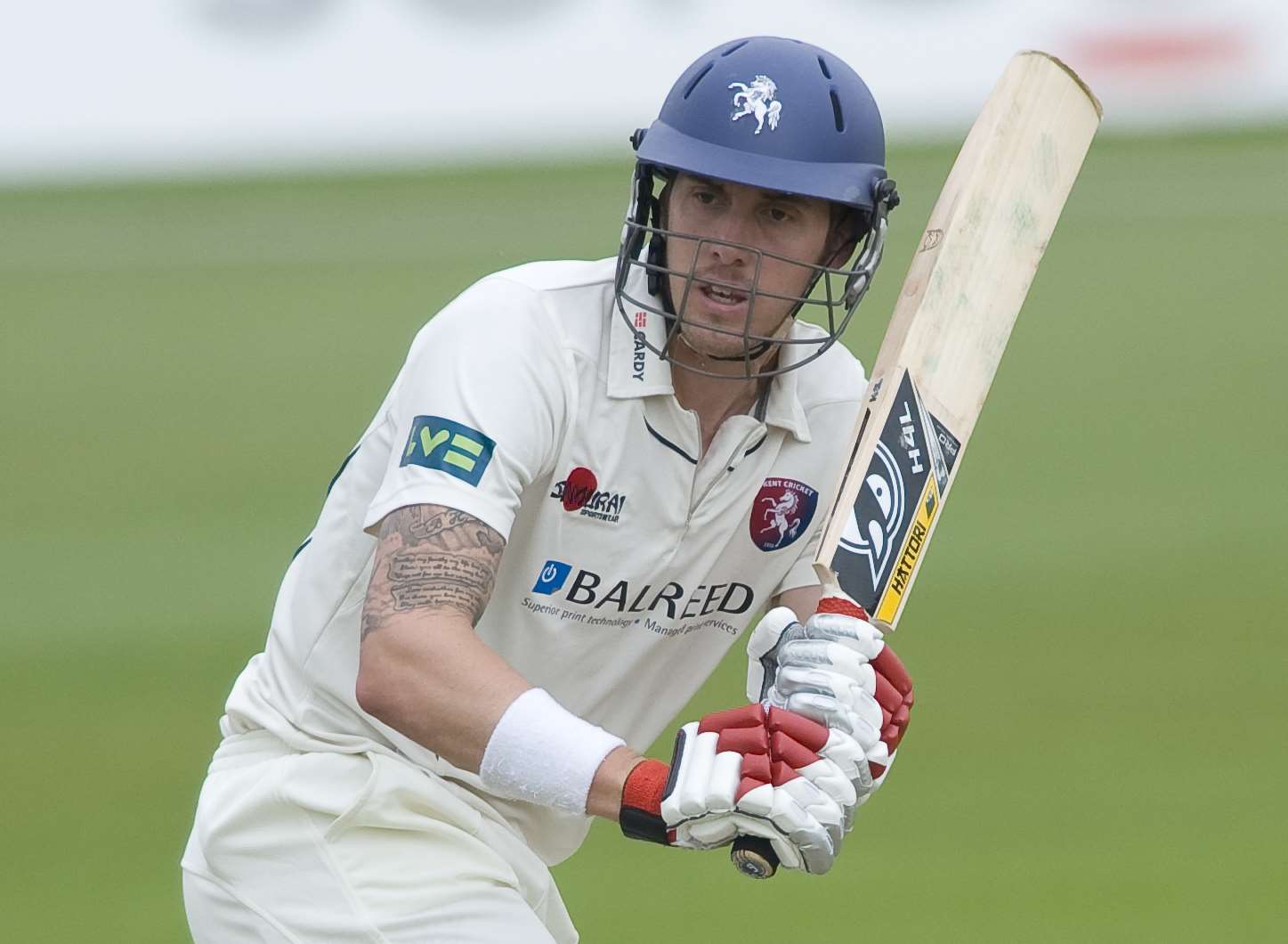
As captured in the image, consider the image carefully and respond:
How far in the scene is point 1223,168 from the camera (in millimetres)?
9148

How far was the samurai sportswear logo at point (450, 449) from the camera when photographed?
2.44 m

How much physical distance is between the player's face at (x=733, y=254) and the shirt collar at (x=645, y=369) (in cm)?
5

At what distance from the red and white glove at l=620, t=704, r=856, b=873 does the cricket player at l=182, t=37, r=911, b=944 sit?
20 mm

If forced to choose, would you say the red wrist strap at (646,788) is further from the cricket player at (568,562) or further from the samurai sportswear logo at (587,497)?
the samurai sportswear logo at (587,497)

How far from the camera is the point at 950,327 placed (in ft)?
9.36

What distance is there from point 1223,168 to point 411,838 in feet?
24.4

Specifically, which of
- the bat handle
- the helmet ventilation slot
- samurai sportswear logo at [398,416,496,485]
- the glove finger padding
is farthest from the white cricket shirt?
the bat handle

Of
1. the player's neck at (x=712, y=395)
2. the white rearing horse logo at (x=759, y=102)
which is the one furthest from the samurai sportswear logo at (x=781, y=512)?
the white rearing horse logo at (x=759, y=102)

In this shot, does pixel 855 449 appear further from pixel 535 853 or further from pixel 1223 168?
pixel 1223 168

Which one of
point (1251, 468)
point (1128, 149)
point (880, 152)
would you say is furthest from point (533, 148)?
point (880, 152)

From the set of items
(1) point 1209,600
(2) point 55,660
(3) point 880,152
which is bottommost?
(2) point 55,660

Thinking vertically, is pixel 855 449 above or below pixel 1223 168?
below

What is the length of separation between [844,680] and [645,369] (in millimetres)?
596

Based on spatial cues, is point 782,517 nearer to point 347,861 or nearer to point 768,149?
point 768,149
